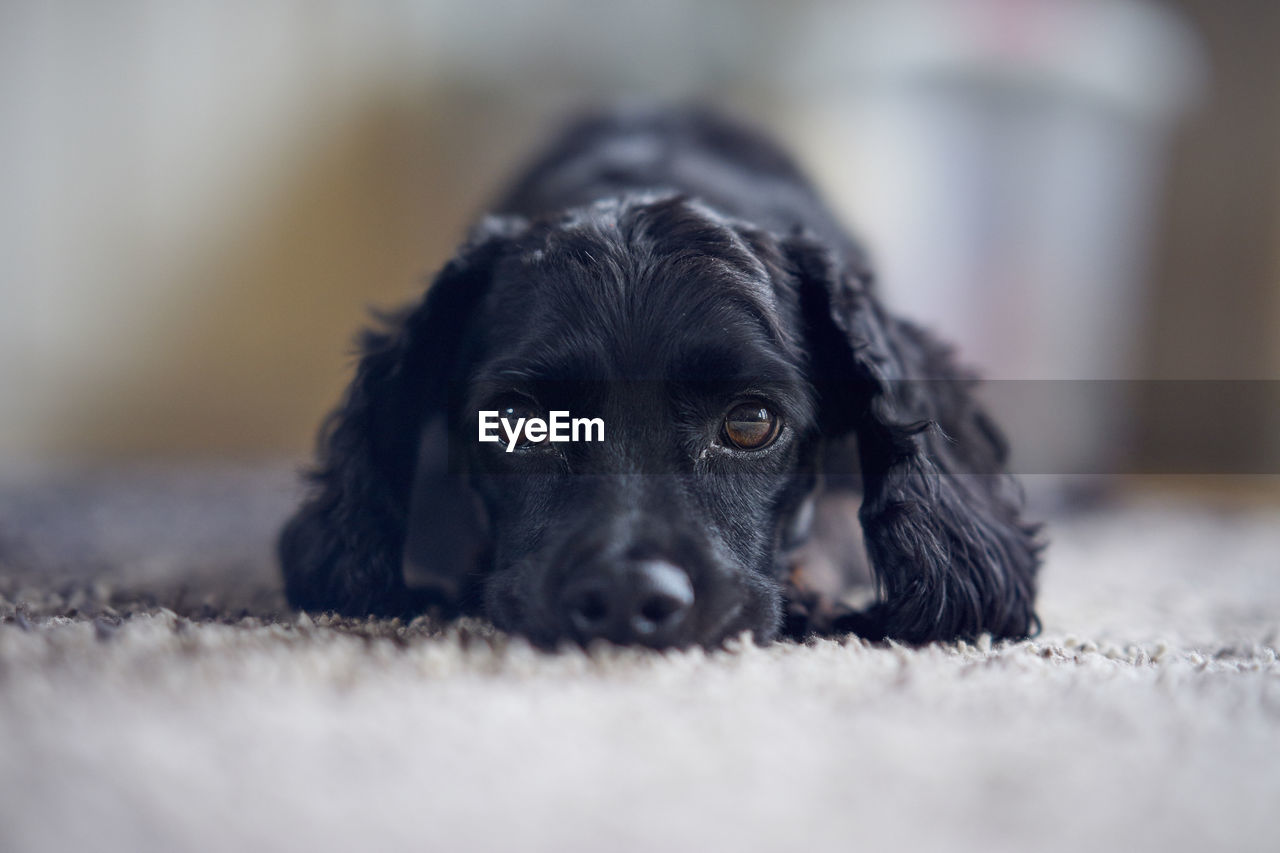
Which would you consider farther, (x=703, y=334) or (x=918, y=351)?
(x=918, y=351)

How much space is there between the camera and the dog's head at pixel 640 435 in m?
1.15

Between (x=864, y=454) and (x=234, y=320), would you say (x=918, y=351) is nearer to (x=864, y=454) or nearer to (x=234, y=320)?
(x=864, y=454)

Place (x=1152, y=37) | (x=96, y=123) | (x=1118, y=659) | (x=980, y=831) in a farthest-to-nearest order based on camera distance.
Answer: (x=96, y=123)
(x=1152, y=37)
(x=1118, y=659)
(x=980, y=831)

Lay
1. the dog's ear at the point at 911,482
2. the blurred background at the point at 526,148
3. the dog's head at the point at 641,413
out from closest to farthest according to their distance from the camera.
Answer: the dog's head at the point at 641,413 → the dog's ear at the point at 911,482 → the blurred background at the point at 526,148

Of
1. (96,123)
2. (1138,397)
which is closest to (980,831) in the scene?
(1138,397)

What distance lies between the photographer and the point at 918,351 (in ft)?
5.13

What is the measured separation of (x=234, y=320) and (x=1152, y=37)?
14.6ft

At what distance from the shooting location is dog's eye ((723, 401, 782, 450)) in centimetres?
125

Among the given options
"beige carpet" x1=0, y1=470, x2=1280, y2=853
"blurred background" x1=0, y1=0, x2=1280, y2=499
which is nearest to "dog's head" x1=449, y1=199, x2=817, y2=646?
"beige carpet" x1=0, y1=470, x2=1280, y2=853

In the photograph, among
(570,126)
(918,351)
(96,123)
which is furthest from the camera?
(96,123)

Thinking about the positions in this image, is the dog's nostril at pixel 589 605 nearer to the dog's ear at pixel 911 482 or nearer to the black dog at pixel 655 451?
the black dog at pixel 655 451

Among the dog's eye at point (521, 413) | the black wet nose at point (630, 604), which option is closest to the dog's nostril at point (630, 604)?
the black wet nose at point (630, 604)

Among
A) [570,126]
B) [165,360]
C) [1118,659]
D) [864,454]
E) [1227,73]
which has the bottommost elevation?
[165,360]

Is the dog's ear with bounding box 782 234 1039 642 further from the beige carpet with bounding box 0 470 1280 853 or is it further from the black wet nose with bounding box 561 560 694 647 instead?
the black wet nose with bounding box 561 560 694 647
